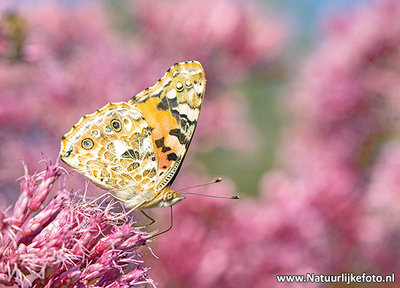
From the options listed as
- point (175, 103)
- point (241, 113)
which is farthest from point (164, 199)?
point (241, 113)

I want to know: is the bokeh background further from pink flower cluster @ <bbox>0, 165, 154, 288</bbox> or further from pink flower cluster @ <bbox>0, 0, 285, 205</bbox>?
pink flower cluster @ <bbox>0, 165, 154, 288</bbox>

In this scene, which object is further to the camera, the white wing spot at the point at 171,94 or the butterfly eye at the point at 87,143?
the white wing spot at the point at 171,94

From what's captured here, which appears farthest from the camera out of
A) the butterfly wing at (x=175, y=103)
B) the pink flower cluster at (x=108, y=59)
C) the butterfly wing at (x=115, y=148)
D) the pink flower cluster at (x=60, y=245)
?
the pink flower cluster at (x=108, y=59)

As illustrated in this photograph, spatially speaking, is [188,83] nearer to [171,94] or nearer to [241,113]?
[171,94]

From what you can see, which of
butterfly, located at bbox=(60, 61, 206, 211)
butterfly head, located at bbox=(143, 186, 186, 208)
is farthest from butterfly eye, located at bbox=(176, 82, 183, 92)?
butterfly head, located at bbox=(143, 186, 186, 208)

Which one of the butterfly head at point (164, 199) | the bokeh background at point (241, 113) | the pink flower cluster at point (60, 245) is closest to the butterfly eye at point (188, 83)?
the butterfly head at point (164, 199)

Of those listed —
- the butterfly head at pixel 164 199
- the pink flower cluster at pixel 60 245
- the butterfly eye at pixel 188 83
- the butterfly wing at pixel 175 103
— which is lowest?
the pink flower cluster at pixel 60 245

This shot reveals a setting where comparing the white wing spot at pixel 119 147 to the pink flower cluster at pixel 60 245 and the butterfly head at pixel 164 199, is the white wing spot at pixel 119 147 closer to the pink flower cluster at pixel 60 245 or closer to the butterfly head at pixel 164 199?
the butterfly head at pixel 164 199

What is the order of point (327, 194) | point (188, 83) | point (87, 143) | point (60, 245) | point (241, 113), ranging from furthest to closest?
point (241, 113) → point (327, 194) → point (188, 83) → point (87, 143) → point (60, 245)
